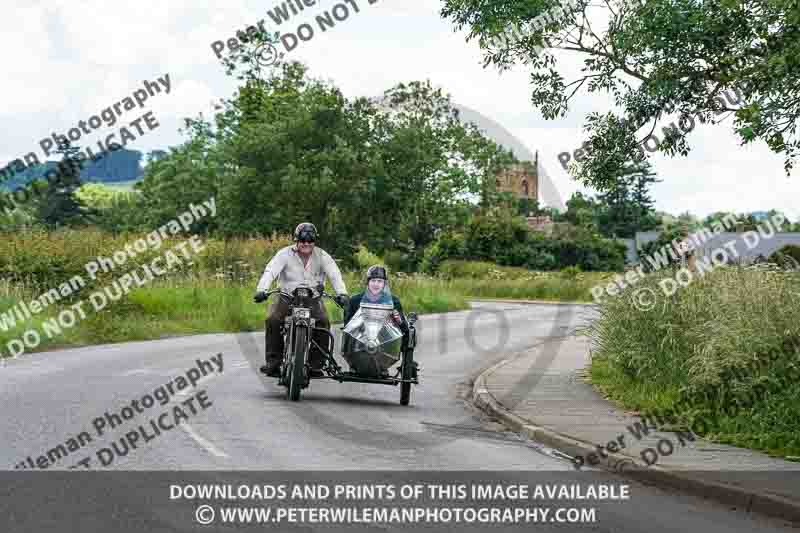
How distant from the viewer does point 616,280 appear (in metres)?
18.8

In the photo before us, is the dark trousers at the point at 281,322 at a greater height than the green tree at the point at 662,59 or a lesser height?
lesser

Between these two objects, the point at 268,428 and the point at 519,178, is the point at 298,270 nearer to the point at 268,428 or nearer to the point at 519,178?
the point at 268,428

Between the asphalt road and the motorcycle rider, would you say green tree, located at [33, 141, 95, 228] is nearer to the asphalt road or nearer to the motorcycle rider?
the asphalt road

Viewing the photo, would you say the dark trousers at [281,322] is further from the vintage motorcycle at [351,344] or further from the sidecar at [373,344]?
the sidecar at [373,344]

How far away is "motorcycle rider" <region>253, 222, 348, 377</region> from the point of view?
15406mm

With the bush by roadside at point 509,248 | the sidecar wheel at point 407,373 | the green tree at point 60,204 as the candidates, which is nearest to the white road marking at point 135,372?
the sidecar wheel at point 407,373

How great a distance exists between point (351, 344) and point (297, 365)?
71cm

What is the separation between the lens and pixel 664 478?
10.4 metres

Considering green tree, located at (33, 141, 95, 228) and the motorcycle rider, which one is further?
green tree, located at (33, 141, 95, 228)

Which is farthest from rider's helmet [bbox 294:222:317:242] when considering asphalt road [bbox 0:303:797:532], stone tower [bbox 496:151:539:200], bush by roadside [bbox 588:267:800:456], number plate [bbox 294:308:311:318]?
stone tower [bbox 496:151:539:200]

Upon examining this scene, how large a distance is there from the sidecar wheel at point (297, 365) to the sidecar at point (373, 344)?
503 millimetres

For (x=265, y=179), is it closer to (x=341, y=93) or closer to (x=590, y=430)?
Result: (x=341, y=93)

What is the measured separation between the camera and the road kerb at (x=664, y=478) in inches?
358

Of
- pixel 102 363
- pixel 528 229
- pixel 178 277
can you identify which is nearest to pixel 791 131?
pixel 102 363
